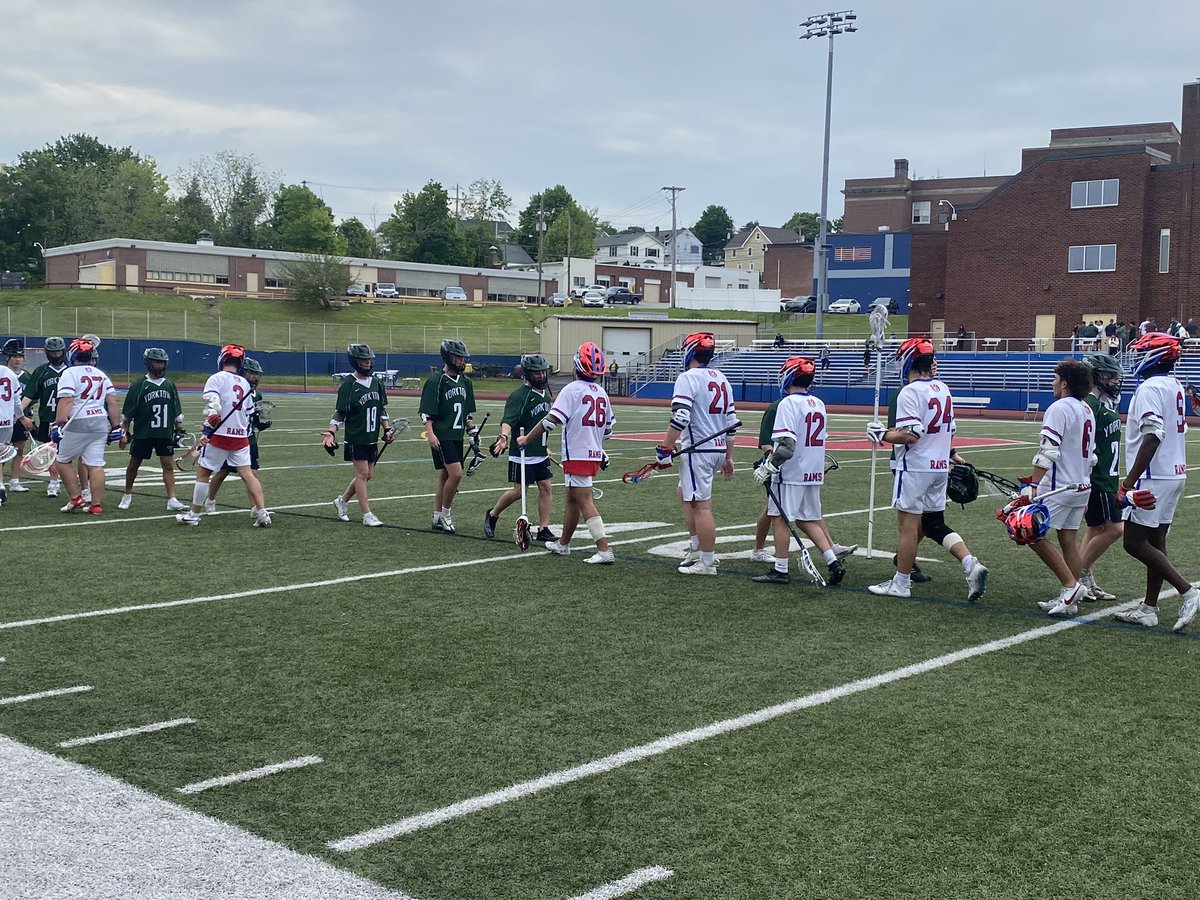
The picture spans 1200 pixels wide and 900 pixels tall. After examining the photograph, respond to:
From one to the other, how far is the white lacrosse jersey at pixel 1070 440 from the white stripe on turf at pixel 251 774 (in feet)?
19.7

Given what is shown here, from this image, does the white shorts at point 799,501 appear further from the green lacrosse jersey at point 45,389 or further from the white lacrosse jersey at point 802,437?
Result: the green lacrosse jersey at point 45,389

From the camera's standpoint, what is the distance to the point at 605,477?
61.3ft

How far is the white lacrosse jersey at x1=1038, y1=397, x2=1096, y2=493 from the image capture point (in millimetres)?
8938

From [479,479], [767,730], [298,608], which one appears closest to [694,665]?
[767,730]

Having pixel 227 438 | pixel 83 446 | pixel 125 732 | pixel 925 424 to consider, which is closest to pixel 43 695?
pixel 125 732

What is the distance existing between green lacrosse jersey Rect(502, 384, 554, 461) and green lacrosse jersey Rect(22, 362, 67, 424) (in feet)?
23.8

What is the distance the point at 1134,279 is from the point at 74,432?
1887 inches

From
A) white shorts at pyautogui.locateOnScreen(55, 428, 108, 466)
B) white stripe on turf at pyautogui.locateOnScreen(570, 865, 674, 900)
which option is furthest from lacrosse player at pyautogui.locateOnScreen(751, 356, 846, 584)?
white shorts at pyautogui.locateOnScreen(55, 428, 108, 466)

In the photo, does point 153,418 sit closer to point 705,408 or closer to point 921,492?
point 705,408

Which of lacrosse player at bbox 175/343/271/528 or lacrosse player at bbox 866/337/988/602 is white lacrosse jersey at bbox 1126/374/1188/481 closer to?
lacrosse player at bbox 866/337/988/602

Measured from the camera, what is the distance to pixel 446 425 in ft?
42.1

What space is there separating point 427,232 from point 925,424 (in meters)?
105

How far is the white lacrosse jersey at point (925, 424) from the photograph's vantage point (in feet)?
30.3

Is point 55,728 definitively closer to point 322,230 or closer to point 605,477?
point 605,477
